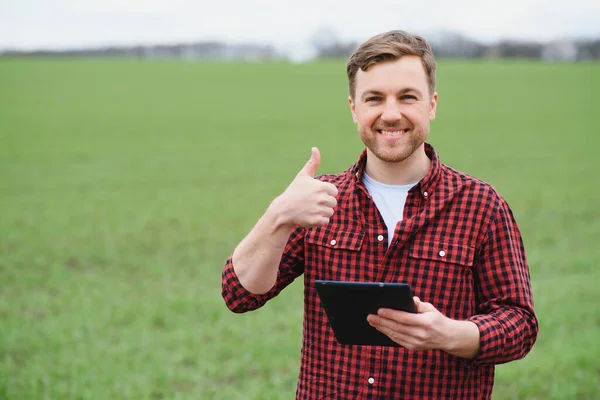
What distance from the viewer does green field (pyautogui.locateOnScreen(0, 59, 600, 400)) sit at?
6.48 metres

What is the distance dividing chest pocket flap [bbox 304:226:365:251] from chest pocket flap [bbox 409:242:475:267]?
19 centimetres

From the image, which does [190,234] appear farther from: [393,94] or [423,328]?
[423,328]

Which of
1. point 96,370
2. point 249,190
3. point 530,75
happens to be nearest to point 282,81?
point 530,75

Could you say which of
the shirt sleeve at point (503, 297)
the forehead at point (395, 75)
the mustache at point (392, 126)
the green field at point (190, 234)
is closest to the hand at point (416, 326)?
the shirt sleeve at point (503, 297)

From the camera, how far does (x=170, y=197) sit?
16.4 metres

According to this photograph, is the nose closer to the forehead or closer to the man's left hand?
the forehead

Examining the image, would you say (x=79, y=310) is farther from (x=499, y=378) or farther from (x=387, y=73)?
(x=387, y=73)

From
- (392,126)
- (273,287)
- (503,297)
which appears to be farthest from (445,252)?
(273,287)

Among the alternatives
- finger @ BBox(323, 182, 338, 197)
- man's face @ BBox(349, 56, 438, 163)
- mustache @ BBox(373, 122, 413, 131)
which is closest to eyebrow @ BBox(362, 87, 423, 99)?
man's face @ BBox(349, 56, 438, 163)

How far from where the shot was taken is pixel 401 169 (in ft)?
9.14

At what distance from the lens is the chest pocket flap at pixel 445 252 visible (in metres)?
2.63

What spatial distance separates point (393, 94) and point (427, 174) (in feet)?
0.97

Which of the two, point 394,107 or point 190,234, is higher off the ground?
point 190,234

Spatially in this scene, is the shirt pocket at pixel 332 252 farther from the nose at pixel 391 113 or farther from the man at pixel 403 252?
the nose at pixel 391 113
